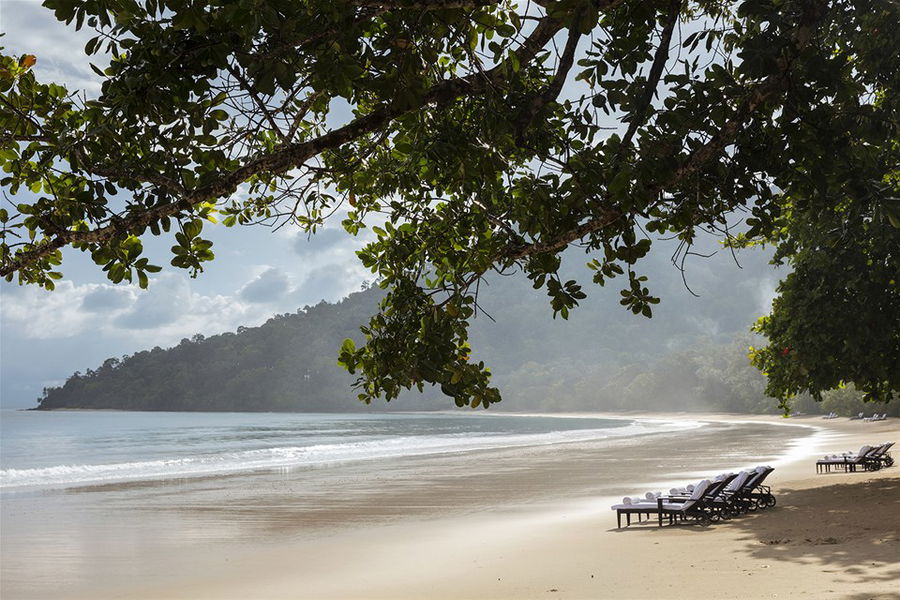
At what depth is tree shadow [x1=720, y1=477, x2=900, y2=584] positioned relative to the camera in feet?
27.6

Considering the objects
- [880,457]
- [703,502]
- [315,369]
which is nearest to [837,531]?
[703,502]

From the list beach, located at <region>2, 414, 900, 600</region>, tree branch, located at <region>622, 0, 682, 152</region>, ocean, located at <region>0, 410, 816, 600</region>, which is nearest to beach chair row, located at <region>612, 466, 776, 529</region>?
beach, located at <region>2, 414, 900, 600</region>

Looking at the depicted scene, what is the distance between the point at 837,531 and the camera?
1066 cm

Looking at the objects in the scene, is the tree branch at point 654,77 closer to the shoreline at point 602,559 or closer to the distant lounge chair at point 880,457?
Result: the shoreline at point 602,559

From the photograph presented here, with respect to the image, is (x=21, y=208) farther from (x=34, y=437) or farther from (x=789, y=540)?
(x=34, y=437)

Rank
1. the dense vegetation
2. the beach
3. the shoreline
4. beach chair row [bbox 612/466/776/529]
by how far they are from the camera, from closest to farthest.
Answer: the shoreline, the beach, beach chair row [bbox 612/466/776/529], the dense vegetation

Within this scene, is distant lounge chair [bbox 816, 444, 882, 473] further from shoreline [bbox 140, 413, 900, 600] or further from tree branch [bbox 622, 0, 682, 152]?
tree branch [bbox 622, 0, 682, 152]

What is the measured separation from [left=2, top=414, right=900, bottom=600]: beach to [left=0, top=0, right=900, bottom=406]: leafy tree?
439 centimetres

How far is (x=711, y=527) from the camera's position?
40.2ft

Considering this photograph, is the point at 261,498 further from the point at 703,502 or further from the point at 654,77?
the point at 654,77

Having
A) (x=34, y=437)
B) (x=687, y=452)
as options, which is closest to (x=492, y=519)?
(x=687, y=452)

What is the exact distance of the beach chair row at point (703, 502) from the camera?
12.6 metres

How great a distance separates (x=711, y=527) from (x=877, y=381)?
4.00 meters

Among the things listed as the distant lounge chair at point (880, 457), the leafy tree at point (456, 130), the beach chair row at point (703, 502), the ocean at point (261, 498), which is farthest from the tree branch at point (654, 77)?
Answer: the distant lounge chair at point (880, 457)
